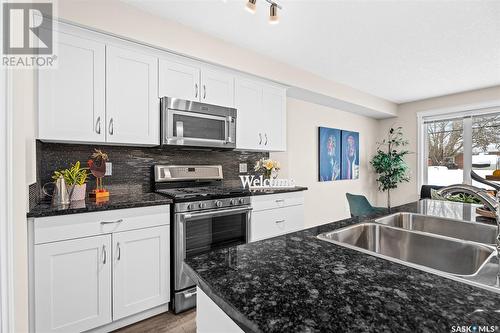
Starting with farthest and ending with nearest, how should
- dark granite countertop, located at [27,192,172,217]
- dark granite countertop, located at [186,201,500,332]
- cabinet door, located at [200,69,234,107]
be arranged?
cabinet door, located at [200,69,234,107], dark granite countertop, located at [27,192,172,217], dark granite countertop, located at [186,201,500,332]

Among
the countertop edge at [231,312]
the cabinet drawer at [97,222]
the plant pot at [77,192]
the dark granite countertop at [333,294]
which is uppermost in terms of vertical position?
the plant pot at [77,192]

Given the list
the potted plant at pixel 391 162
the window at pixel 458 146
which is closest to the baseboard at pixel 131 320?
the potted plant at pixel 391 162

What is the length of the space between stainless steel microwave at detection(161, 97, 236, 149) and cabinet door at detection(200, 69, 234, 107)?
9 centimetres

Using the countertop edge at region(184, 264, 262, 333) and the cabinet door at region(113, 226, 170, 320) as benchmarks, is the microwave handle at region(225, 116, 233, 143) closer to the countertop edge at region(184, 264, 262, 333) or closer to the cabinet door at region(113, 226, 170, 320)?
the cabinet door at region(113, 226, 170, 320)

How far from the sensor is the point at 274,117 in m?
3.11

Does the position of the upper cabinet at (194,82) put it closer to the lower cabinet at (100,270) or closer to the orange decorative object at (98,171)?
the orange decorative object at (98,171)

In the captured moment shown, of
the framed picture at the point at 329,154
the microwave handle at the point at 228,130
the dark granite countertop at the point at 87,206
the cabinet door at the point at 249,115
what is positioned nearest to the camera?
the dark granite countertop at the point at 87,206

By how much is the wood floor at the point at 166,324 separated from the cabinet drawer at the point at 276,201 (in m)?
1.13

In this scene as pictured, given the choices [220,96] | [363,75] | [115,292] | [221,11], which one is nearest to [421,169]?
[363,75]

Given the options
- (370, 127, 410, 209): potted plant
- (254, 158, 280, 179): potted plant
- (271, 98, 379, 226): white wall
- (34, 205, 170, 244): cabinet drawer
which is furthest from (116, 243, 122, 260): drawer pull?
(370, 127, 410, 209): potted plant

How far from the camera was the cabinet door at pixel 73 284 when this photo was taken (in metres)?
1.50

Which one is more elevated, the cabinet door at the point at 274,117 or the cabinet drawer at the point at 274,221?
the cabinet door at the point at 274,117

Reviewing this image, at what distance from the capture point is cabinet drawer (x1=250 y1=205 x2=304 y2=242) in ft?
8.43

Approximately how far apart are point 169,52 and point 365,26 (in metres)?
1.87
